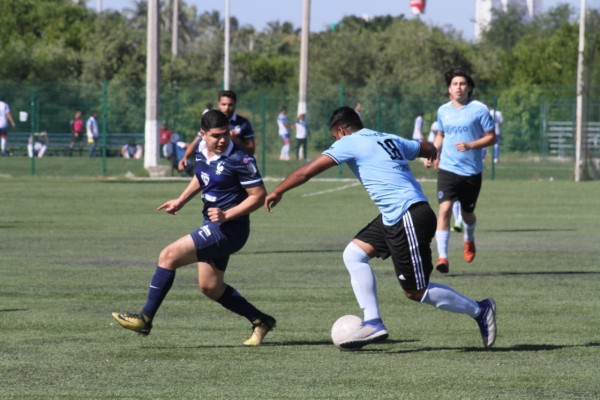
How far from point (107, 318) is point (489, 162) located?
34.9m

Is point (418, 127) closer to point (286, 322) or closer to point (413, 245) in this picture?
point (286, 322)

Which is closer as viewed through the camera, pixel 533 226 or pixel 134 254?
pixel 134 254

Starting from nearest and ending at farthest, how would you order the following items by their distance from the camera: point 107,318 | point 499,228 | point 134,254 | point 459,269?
1. point 107,318
2. point 459,269
3. point 134,254
4. point 499,228

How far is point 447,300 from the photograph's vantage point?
923 cm

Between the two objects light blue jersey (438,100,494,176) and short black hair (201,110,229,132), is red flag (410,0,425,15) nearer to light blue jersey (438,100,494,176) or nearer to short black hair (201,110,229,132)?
light blue jersey (438,100,494,176)

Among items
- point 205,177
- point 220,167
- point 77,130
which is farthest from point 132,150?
point 220,167

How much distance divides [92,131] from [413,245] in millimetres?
33394

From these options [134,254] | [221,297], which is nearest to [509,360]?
[221,297]

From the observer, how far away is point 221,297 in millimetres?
9836

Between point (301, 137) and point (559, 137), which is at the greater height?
point (559, 137)

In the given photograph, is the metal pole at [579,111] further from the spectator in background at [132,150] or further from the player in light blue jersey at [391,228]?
the player in light blue jersey at [391,228]

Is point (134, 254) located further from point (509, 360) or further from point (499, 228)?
point (509, 360)

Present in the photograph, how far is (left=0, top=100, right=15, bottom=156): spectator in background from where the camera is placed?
3559cm

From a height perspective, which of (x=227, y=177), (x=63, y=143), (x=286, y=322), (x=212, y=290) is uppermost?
(x=227, y=177)
